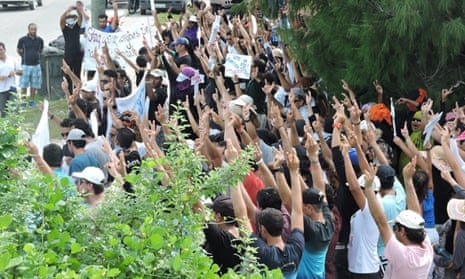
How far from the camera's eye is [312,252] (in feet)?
20.0

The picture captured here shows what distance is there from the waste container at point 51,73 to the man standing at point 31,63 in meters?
0.23

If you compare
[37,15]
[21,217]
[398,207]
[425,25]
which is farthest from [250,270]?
[37,15]

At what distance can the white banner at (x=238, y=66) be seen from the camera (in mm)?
11789

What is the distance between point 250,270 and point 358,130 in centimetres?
431

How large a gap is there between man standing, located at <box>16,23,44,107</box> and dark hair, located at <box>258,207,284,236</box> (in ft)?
38.4

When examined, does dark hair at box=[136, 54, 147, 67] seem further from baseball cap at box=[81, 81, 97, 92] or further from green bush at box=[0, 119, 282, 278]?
green bush at box=[0, 119, 282, 278]

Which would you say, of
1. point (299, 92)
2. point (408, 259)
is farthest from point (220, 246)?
point (299, 92)

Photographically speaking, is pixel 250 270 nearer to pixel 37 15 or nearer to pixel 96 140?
pixel 96 140

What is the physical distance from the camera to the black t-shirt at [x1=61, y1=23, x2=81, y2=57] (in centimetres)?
1556

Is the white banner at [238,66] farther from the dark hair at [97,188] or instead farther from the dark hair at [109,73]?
the dark hair at [97,188]

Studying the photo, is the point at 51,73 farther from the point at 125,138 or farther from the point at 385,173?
the point at 385,173

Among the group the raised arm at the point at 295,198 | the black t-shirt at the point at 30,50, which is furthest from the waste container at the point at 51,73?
the raised arm at the point at 295,198

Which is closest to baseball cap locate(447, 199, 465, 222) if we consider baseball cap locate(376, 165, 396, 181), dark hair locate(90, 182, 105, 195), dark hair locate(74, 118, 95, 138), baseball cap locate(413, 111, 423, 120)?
baseball cap locate(376, 165, 396, 181)

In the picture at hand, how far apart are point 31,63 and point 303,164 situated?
10.2 metres
